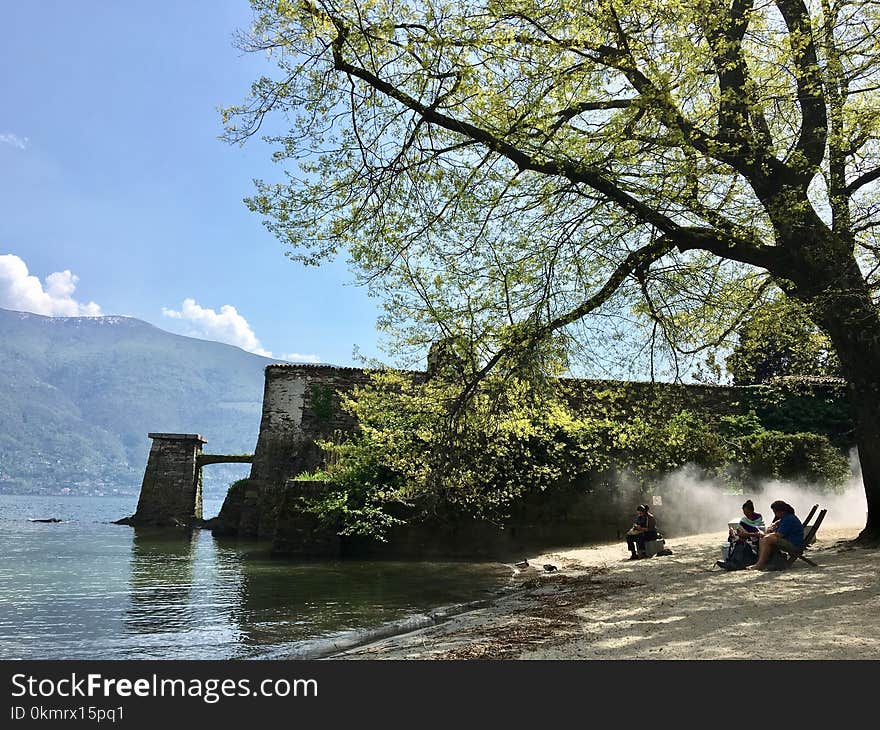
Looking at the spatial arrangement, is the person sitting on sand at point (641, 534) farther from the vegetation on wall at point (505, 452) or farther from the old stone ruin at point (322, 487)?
the old stone ruin at point (322, 487)

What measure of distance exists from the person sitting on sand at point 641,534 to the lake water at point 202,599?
281cm

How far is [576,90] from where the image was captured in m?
10.5

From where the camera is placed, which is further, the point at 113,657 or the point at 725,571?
the point at 725,571

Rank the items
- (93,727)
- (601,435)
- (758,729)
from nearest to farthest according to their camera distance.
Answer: (758,729) < (93,727) < (601,435)

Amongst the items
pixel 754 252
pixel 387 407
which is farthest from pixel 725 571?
pixel 387 407

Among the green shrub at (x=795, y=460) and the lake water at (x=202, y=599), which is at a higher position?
the green shrub at (x=795, y=460)

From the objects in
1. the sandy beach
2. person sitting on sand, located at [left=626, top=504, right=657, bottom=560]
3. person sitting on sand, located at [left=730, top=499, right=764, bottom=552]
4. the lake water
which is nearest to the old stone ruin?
the lake water

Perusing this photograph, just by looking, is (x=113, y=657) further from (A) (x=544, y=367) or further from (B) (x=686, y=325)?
(B) (x=686, y=325)

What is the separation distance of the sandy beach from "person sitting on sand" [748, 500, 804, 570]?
1.13 feet

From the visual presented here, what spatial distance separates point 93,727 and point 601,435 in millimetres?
15845

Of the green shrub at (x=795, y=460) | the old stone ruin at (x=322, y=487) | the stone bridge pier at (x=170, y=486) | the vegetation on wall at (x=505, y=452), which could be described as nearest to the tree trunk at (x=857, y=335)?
the old stone ruin at (x=322, y=487)

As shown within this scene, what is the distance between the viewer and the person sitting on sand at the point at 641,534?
1436 centimetres

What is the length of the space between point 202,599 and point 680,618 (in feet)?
26.6

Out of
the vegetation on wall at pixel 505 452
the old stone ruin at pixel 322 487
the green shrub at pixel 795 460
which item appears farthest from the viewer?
the green shrub at pixel 795 460
